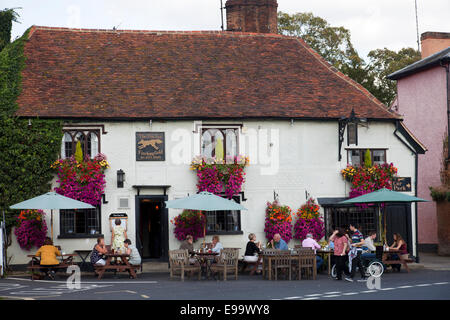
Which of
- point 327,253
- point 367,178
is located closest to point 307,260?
point 327,253

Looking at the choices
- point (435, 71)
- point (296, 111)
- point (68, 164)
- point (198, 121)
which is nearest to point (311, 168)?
point (296, 111)

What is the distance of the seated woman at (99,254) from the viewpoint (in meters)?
22.4

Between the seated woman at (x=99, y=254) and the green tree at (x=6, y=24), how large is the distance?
939 centimetres

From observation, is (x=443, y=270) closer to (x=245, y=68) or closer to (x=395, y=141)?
(x=395, y=141)

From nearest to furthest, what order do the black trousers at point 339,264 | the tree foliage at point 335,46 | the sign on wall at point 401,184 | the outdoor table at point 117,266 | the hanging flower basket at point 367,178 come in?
the black trousers at point 339,264 < the outdoor table at point 117,266 < the hanging flower basket at point 367,178 < the sign on wall at point 401,184 < the tree foliage at point 335,46

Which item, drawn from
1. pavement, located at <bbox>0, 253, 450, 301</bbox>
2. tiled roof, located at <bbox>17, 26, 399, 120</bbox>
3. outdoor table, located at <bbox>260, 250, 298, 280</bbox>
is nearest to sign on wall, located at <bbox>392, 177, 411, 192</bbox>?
tiled roof, located at <bbox>17, 26, 399, 120</bbox>

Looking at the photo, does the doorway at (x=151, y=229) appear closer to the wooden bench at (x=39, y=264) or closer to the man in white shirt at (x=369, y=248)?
the wooden bench at (x=39, y=264)

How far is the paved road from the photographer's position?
16594 mm

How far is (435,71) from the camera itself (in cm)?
3381

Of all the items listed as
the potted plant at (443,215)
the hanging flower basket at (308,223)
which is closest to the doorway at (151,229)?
the hanging flower basket at (308,223)

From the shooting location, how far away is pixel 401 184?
27141mm

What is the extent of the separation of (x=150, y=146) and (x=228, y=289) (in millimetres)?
8365
